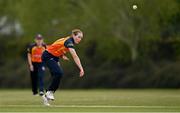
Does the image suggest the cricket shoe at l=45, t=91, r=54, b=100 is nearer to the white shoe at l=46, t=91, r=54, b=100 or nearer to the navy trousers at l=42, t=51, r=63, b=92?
the white shoe at l=46, t=91, r=54, b=100

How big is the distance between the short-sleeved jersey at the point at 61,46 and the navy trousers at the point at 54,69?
134 mm

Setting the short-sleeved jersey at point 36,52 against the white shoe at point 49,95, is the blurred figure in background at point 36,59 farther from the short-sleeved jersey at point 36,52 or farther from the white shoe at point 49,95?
→ the white shoe at point 49,95

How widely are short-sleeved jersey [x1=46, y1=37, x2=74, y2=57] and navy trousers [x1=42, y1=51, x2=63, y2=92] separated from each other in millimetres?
134

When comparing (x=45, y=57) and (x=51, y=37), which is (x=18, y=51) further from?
(x=45, y=57)

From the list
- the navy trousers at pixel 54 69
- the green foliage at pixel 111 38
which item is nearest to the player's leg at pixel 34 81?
the navy trousers at pixel 54 69

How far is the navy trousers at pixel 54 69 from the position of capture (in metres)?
23.0

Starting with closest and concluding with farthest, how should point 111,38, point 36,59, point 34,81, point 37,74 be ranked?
point 36,59, point 37,74, point 34,81, point 111,38

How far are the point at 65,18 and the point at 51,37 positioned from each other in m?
1.48

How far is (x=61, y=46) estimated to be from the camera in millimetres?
22859

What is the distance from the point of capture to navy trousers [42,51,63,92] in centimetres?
2300

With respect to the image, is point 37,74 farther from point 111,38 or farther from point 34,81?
point 111,38

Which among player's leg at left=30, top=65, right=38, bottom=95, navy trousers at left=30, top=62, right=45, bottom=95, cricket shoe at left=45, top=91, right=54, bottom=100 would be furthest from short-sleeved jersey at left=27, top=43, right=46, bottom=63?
cricket shoe at left=45, top=91, right=54, bottom=100

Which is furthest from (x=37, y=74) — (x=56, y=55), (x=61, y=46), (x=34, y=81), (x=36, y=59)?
(x=61, y=46)

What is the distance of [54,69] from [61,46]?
0.66m
